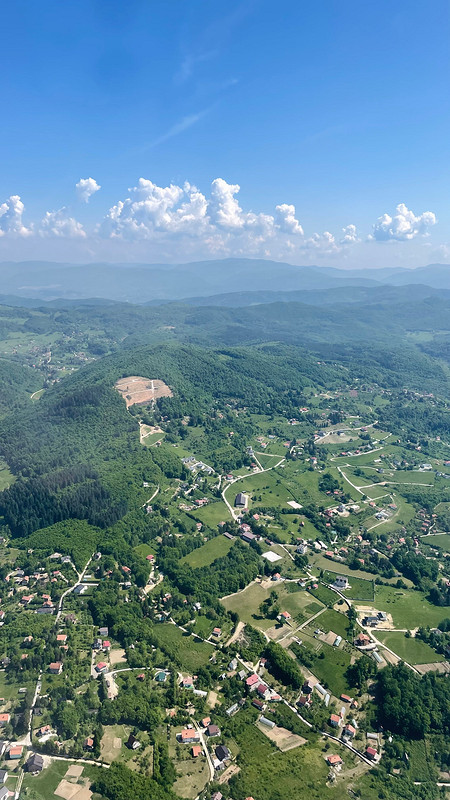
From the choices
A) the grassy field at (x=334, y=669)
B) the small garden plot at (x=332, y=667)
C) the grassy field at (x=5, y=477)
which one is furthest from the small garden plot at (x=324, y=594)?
the grassy field at (x=5, y=477)

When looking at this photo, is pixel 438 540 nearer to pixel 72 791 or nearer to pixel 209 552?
pixel 209 552

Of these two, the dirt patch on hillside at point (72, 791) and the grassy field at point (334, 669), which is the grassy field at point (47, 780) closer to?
the dirt patch on hillside at point (72, 791)

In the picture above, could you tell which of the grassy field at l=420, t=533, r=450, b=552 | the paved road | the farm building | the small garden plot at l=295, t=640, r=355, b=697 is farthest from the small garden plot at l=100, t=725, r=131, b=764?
the grassy field at l=420, t=533, r=450, b=552

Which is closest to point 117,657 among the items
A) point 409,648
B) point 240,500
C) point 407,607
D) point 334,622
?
point 334,622

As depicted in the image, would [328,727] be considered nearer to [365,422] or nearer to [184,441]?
[184,441]

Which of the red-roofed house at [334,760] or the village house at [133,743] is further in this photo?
the red-roofed house at [334,760]
